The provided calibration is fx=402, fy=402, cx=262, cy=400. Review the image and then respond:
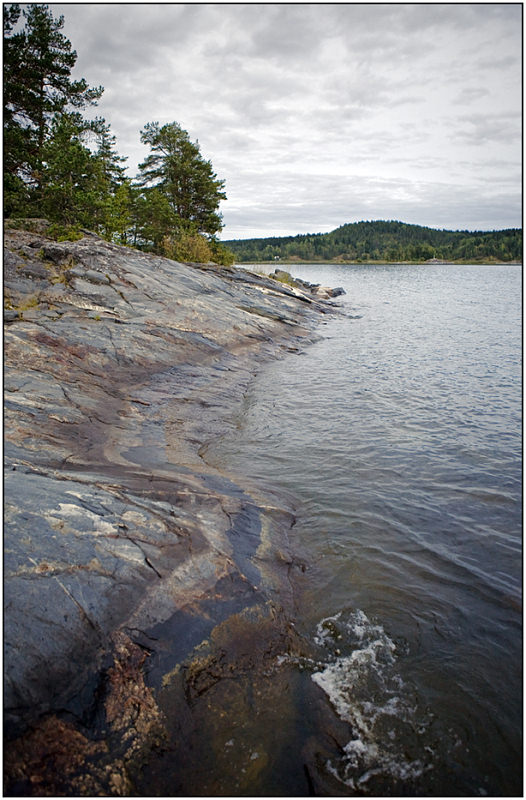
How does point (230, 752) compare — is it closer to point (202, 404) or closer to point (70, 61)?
point (202, 404)

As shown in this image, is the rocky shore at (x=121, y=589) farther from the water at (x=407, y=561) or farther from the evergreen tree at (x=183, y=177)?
the evergreen tree at (x=183, y=177)

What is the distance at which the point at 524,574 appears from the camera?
6059 mm

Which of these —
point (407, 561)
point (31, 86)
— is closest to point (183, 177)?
point (31, 86)

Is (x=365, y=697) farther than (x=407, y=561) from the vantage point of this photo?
No

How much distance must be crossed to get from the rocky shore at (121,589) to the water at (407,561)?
2.53ft

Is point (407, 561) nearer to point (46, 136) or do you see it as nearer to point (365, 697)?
point (365, 697)

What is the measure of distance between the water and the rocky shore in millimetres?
771

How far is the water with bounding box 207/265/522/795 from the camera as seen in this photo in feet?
12.4

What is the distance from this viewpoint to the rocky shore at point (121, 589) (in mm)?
3369

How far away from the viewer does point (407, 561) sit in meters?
6.22

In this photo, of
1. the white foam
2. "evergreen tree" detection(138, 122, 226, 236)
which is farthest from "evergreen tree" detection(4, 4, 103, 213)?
the white foam

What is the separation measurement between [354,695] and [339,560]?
7.07 ft

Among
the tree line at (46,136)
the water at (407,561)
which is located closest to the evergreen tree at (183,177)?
the tree line at (46,136)

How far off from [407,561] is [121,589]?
4221mm
